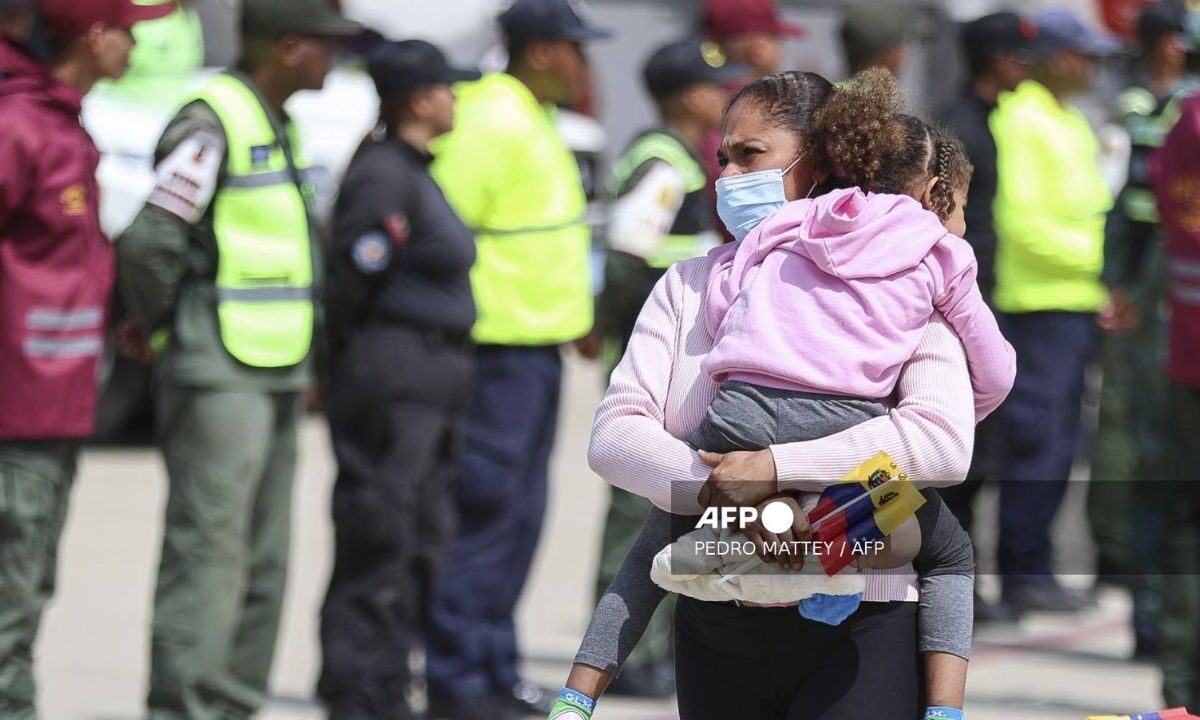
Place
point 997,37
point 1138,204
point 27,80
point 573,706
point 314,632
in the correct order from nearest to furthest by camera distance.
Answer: point 573,706, point 27,80, point 1138,204, point 314,632, point 997,37

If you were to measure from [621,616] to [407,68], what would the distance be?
118 inches

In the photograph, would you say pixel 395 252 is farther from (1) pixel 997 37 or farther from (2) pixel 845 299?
(1) pixel 997 37

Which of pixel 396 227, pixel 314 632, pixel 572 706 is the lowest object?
pixel 314 632

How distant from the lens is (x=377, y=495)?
5.81 metres

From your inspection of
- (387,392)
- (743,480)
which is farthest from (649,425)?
(387,392)

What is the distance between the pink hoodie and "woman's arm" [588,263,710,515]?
0.12 m

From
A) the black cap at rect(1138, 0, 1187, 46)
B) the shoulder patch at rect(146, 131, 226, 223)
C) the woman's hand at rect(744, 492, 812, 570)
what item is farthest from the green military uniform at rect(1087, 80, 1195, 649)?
the woman's hand at rect(744, 492, 812, 570)

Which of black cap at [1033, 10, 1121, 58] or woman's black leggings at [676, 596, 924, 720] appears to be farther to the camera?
black cap at [1033, 10, 1121, 58]

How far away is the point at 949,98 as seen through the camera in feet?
66.8

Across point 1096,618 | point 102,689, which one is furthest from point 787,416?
point 1096,618

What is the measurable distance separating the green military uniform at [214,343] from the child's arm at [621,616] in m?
2.23

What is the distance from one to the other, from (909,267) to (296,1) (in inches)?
118

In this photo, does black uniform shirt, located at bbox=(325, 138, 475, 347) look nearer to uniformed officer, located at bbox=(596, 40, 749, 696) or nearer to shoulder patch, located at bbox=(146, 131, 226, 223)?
shoulder patch, located at bbox=(146, 131, 226, 223)

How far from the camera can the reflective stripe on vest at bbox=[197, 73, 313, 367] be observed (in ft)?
17.7
